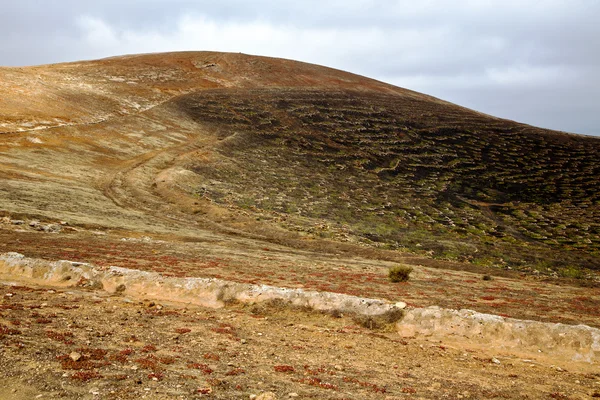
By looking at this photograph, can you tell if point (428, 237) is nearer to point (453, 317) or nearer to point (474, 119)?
point (453, 317)

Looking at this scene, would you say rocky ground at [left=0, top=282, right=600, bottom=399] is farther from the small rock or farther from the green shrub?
the green shrub

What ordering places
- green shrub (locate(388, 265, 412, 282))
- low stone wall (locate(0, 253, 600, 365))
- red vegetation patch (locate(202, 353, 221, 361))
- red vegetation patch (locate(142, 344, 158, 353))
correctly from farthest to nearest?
green shrub (locate(388, 265, 412, 282)) → low stone wall (locate(0, 253, 600, 365)) → red vegetation patch (locate(202, 353, 221, 361)) → red vegetation patch (locate(142, 344, 158, 353))

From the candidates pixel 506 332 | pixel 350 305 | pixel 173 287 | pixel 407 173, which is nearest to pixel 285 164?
pixel 407 173

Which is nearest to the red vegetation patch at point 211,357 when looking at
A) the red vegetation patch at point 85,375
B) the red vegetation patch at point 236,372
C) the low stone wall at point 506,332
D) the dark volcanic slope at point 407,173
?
the red vegetation patch at point 236,372

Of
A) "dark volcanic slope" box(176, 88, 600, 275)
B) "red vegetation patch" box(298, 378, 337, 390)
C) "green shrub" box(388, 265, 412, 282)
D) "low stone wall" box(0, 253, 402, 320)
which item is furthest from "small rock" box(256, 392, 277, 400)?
"dark volcanic slope" box(176, 88, 600, 275)

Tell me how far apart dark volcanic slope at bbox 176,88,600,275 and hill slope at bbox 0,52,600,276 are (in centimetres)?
42

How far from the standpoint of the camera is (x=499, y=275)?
1499 inches

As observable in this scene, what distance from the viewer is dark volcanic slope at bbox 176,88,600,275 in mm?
53719

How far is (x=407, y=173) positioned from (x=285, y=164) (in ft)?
70.6

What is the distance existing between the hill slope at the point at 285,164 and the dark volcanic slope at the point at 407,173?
419mm

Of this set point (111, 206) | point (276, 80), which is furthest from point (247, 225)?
point (276, 80)

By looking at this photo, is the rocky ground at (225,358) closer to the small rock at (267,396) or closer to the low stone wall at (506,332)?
the small rock at (267,396)

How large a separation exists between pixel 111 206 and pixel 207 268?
2255cm

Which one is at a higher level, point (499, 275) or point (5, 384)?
point (5, 384)
